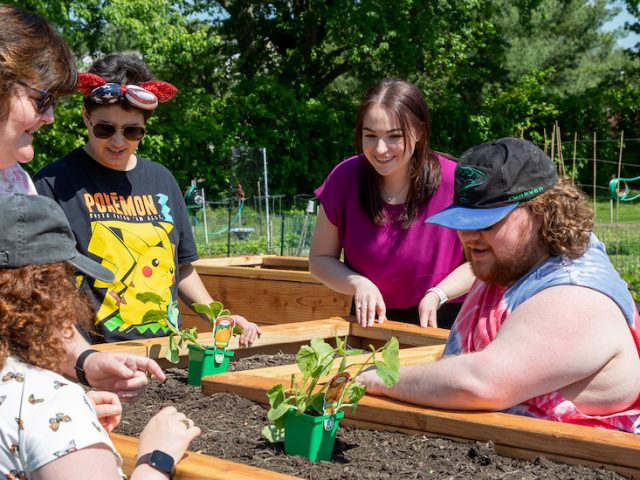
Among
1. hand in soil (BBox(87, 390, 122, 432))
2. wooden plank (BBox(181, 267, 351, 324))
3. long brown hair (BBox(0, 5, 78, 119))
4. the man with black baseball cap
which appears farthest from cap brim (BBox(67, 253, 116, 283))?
wooden plank (BBox(181, 267, 351, 324))

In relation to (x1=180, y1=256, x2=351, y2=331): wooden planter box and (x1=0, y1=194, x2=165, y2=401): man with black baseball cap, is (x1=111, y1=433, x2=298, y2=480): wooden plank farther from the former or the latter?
(x1=180, y1=256, x2=351, y2=331): wooden planter box

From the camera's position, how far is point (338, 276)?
3.54m

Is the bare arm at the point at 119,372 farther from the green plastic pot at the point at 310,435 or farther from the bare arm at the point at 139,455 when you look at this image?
the green plastic pot at the point at 310,435

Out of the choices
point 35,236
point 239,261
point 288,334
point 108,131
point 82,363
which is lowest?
point 239,261

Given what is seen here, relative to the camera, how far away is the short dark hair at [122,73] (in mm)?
3211

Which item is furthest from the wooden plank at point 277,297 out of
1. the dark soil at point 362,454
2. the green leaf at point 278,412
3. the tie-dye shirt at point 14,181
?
the green leaf at point 278,412

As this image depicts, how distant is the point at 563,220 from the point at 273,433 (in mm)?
950

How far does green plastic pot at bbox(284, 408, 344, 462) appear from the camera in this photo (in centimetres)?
218

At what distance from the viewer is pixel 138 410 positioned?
2.81 m

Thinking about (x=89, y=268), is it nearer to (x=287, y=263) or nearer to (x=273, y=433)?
(x=273, y=433)

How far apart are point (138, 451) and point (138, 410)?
1.00 m

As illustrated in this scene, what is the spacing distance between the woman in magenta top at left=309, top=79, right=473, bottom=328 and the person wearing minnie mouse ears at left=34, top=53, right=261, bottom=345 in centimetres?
57

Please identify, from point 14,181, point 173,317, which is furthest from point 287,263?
point 14,181

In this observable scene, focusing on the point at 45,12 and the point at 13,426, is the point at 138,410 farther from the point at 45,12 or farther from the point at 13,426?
the point at 45,12
